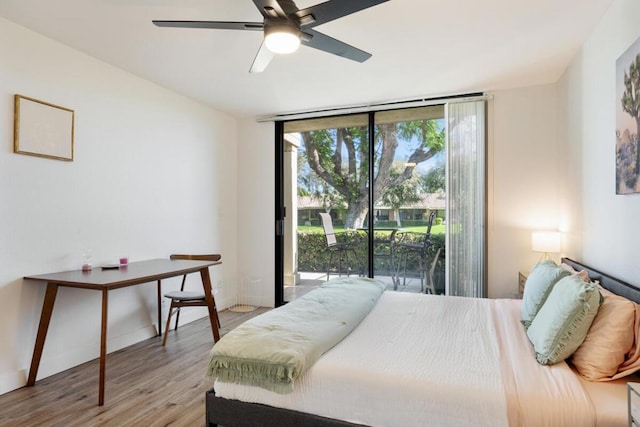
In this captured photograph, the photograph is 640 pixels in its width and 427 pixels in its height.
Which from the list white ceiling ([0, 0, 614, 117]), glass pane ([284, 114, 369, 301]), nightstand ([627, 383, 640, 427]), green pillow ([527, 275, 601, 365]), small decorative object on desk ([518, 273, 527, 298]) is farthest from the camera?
glass pane ([284, 114, 369, 301])

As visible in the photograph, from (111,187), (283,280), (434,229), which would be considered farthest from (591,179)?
(111,187)

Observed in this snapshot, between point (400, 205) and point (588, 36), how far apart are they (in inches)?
86.9

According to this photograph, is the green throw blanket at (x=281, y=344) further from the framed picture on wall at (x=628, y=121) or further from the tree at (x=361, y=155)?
the tree at (x=361, y=155)

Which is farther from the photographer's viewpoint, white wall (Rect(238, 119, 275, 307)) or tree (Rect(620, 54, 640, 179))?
white wall (Rect(238, 119, 275, 307))

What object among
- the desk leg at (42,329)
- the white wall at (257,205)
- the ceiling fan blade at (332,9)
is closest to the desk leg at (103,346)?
the desk leg at (42,329)

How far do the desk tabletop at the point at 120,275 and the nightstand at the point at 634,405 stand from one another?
2594mm

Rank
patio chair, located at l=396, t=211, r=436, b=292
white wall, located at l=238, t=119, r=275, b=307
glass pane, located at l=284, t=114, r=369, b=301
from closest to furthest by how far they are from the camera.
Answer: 1. patio chair, located at l=396, t=211, r=436, b=292
2. glass pane, located at l=284, t=114, r=369, b=301
3. white wall, located at l=238, t=119, r=275, b=307

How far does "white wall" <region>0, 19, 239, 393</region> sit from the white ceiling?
249mm

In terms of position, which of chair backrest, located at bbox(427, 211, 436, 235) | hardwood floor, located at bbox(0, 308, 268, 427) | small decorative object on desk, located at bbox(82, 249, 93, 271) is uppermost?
chair backrest, located at bbox(427, 211, 436, 235)

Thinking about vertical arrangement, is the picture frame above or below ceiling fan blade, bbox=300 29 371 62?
below

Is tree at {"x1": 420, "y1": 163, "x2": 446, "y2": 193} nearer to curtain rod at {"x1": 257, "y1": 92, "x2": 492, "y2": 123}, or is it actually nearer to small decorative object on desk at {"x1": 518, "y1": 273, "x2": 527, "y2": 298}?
curtain rod at {"x1": 257, "y1": 92, "x2": 492, "y2": 123}

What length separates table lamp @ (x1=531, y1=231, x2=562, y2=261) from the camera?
10.4 feet

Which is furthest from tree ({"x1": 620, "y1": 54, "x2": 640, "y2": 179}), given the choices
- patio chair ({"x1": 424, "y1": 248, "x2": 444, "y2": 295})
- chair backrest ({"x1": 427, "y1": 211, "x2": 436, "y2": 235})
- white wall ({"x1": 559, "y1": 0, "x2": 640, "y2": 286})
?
patio chair ({"x1": 424, "y1": 248, "x2": 444, "y2": 295})

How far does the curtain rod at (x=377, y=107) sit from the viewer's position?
372cm
